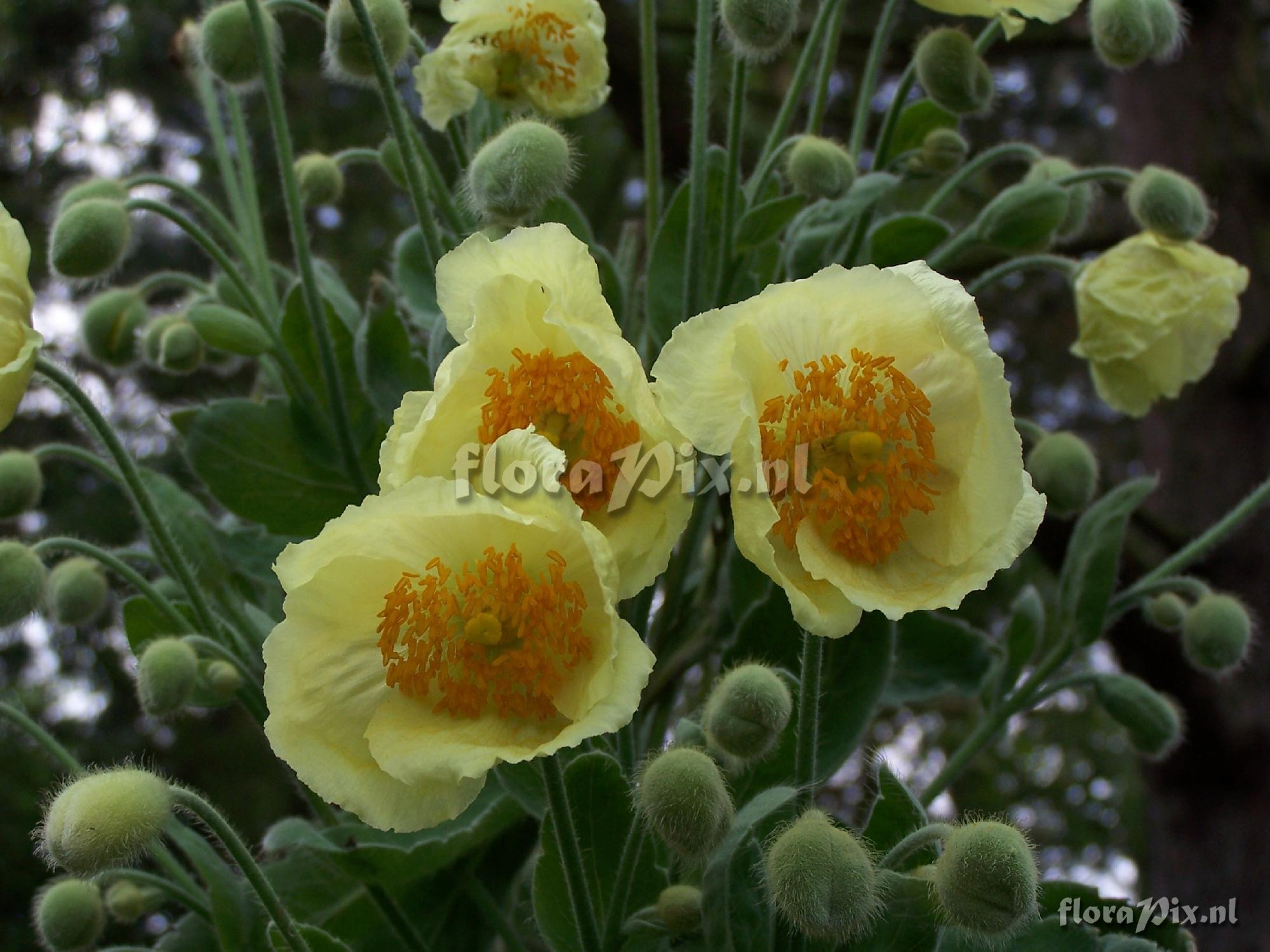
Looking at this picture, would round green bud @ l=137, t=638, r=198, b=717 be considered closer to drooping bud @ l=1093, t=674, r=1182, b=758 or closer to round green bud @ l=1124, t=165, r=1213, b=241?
drooping bud @ l=1093, t=674, r=1182, b=758

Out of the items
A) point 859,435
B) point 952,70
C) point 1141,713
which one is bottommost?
point 1141,713

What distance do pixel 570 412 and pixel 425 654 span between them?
0.19 metres

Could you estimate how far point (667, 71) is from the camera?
2408mm

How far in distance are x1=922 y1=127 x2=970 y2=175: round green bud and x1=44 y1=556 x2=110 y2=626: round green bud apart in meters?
0.99

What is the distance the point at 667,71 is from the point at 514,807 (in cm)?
163

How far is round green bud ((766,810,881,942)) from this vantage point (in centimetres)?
82

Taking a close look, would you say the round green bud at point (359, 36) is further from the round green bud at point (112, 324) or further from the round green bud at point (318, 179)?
the round green bud at point (112, 324)

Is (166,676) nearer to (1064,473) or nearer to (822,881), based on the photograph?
(822,881)

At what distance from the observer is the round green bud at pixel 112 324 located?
1.44m

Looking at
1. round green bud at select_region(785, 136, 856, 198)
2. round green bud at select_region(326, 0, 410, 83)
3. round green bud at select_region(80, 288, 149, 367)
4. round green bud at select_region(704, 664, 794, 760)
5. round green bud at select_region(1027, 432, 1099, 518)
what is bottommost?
round green bud at select_region(1027, 432, 1099, 518)

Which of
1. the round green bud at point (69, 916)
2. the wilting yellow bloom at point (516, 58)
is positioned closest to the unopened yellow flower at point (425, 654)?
the round green bud at point (69, 916)

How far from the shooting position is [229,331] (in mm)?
1228

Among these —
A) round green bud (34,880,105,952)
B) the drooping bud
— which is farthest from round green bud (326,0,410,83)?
the drooping bud

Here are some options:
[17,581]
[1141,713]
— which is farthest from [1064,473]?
[17,581]
